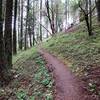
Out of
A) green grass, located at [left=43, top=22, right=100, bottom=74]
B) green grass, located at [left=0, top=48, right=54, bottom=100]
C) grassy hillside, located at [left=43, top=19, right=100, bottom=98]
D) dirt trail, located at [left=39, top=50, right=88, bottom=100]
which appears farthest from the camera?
green grass, located at [left=43, top=22, right=100, bottom=74]

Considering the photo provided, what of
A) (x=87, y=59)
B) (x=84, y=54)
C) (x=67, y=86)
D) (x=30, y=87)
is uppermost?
(x=84, y=54)

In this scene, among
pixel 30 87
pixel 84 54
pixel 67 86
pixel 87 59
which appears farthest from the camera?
pixel 84 54

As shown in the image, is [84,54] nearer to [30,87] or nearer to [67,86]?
[30,87]

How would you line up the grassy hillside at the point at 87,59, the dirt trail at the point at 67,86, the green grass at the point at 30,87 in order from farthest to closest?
the grassy hillside at the point at 87,59 → the green grass at the point at 30,87 → the dirt trail at the point at 67,86

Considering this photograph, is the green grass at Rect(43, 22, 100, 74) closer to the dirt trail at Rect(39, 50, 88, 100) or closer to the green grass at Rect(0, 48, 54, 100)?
the dirt trail at Rect(39, 50, 88, 100)

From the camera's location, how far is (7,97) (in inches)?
422

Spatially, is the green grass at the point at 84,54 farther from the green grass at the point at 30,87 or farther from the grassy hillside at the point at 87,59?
the green grass at the point at 30,87

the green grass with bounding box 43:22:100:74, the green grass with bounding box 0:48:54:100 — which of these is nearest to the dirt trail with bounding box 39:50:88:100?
the green grass with bounding box 0:48:54:100

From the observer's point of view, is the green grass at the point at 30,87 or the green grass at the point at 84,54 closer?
the green grass at the point at 30,87

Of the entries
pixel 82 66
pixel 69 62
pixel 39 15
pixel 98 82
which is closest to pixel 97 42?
pixel 69 62

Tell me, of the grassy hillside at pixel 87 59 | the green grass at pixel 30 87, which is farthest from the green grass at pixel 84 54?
the green grass at pixel 30 87

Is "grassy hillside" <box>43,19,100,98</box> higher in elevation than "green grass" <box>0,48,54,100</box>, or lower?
higher

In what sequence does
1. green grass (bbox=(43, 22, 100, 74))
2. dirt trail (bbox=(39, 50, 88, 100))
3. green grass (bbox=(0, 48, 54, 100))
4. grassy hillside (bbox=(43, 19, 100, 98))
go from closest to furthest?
dirt trail (bbox=(39, 50, 88, 100))
green grass (bbox=(0, 48, 54, 100))
grassy hillside (bbox=(43, 19, 100, 98))
green grass (bbox=(43, 22, 100, 74))

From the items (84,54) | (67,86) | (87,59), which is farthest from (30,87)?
(84,54)
